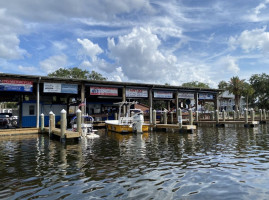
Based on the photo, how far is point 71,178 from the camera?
23.0 feet

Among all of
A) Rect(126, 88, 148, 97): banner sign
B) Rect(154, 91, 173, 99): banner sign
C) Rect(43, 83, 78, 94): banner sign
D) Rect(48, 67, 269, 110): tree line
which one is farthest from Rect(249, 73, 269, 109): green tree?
Rect(43, 83, 78, 94): banner sign

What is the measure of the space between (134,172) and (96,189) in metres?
1.89

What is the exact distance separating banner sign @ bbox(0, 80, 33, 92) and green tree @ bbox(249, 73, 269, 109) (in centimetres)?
5915

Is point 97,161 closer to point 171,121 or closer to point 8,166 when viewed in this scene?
point 8,166

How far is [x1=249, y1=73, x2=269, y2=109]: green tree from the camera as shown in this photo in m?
60.2

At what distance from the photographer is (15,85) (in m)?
21.2

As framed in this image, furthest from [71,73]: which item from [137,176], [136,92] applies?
[137,176]

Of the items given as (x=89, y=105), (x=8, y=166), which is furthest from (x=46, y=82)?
(x=8, y=166)

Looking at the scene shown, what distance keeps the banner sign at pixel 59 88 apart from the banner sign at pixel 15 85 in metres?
1.62

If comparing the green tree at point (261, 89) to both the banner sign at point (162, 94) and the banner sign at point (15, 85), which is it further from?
the banner sign at point (15, 85)

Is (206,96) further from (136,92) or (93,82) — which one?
(93,82)

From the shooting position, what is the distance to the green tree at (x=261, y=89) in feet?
197

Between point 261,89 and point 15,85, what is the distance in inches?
2417

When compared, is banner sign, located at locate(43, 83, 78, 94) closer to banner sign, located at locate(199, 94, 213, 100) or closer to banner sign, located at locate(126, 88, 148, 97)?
banner sign, located at locate(126, 88, 148, 97)
